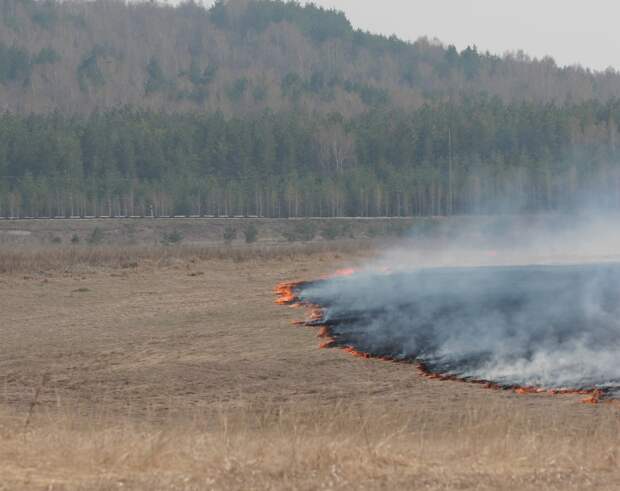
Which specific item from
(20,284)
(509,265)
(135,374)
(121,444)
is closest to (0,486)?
(121,444)

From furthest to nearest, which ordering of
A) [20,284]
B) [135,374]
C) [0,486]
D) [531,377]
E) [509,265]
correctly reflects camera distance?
[509,265], [20,284], [135,374], [531,377], [0,486]

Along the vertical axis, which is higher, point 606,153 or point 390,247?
point 606,153

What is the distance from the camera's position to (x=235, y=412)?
88.1 feet

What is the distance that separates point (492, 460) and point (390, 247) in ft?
288

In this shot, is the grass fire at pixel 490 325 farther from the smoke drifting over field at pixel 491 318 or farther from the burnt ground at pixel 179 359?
the burnt ground at pixel 179 359

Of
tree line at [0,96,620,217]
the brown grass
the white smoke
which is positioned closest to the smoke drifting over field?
the white smoke

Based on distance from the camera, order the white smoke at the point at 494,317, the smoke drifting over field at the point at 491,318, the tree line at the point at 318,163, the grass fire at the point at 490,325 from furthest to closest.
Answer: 1. the tree line at the point at 318,163
2. the white smoke at the point at 494,317
3. the smoke drifting over field at the point at 491,318
4. the grass fire at the point at 490,325

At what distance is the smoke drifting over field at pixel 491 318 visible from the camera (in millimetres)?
33406

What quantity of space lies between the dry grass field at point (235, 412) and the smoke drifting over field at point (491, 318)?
7.35 ft

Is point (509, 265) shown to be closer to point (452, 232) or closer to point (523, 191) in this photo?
point (452, 232)

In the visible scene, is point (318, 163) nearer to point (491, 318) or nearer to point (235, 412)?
point (491, 318)

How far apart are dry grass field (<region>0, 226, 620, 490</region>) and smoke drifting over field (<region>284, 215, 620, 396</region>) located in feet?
7.35

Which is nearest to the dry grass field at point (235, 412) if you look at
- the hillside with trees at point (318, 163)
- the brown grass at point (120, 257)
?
the brown grass at point (120, 257)

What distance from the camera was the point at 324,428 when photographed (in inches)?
832
